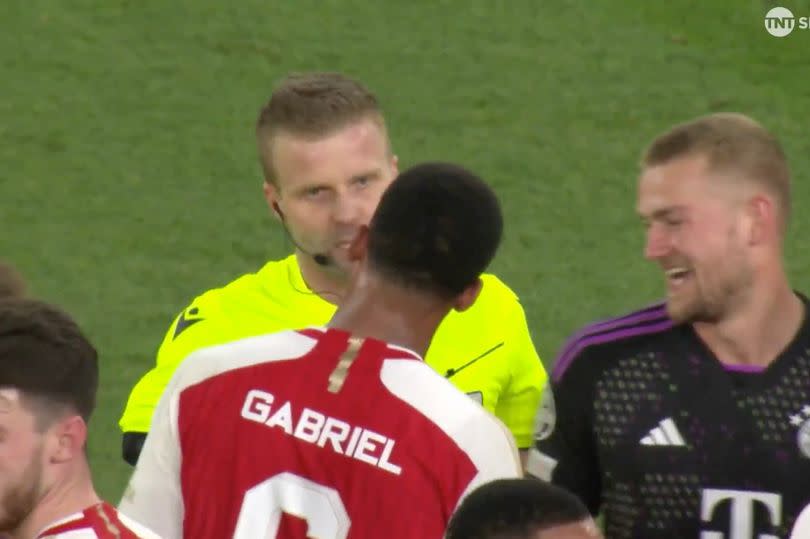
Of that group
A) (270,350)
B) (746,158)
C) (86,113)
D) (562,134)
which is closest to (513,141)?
(562,134)

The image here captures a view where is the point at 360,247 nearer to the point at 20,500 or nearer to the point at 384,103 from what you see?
the point at 20,500

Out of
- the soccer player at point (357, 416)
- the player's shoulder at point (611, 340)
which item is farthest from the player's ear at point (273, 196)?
the soccer player at point (357, 416)

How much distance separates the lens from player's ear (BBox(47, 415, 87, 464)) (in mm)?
2883

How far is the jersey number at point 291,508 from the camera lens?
2.88 metres

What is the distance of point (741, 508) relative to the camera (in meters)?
3.35

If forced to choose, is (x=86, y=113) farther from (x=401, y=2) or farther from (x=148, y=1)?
(x=401, y=2)

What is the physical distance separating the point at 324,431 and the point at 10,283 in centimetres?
118

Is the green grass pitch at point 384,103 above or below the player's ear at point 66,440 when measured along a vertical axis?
above

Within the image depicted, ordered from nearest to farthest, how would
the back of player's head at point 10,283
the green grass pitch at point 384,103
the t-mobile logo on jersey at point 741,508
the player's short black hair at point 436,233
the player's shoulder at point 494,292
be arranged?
1. the player's short black hair at point 436,233
2. the t-mobile logo on jersey at point 741,508
3. the back of player's head at point 10,283
4. the player's shoulder at point 494,292
5. the green grass pitch at point 384,103

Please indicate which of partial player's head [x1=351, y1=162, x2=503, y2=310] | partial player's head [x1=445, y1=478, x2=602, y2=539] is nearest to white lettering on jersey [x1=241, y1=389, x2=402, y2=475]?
partial player's head [x1=351, y1=162, x2=503, y2=310]

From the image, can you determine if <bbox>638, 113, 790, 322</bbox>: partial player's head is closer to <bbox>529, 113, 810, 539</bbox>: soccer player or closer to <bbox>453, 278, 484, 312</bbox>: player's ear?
<bbox>529, 113, 810, 539</bbox>: soccer player

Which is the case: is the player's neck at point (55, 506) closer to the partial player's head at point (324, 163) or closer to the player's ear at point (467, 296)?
the player's ear at point (467, 296)

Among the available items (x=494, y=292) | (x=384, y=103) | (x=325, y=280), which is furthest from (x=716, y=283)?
(x=384, y=103)

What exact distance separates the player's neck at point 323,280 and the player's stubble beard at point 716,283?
2.75ft
